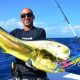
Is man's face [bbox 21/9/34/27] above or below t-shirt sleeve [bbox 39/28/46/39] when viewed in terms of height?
above

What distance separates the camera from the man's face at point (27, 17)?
446cm

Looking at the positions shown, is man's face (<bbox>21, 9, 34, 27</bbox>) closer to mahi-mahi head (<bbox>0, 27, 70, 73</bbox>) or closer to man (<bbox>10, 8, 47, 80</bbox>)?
man (<bbox>10, 8, 47, 80</bbox>)

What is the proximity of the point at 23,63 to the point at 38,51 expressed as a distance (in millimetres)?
357

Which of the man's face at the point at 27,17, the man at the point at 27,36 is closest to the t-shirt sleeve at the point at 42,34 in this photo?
the man at the point at 27,36

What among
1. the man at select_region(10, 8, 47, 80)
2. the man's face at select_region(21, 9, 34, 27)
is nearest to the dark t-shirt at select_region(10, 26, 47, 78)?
the man at select_region(10, 8, 47, 80)

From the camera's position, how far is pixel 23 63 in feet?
14.5

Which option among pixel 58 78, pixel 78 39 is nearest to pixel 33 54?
pixel 78 39

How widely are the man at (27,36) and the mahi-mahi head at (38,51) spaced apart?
0.19 m

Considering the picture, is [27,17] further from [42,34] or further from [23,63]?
[23,63]

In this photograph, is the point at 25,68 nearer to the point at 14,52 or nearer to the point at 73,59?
the point at 14,52

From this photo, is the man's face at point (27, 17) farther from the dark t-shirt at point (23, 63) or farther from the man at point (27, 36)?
the dark t-shirt at point (23, 63)

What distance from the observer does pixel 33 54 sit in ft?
13.9

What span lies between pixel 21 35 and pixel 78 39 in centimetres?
109

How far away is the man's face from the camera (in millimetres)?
4465
